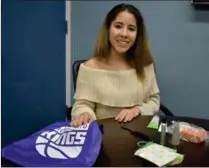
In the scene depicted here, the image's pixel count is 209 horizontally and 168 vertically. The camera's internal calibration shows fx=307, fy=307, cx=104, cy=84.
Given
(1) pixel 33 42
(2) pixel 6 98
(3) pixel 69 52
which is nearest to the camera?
(2) pixel 6 98

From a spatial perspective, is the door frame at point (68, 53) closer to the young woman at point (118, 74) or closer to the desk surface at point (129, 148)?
the young woman at point (118, 74)

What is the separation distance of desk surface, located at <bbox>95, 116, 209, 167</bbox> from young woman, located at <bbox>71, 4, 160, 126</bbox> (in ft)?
1.05

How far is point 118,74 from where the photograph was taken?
1.88 metres

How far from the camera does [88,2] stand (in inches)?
105

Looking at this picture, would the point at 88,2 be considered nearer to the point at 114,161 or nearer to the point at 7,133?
the point at 7,133

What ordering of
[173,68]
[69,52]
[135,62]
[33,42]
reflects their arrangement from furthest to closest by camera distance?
[69,52], [173,68], [33,42], [135,62]

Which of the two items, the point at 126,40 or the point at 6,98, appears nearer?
the point at 126,40

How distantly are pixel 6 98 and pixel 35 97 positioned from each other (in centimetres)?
38

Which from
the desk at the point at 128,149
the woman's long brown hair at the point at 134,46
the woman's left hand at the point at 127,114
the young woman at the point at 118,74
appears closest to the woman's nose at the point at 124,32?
the young woman at the point at 118,74

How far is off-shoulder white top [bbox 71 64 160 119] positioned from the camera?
1.83 m

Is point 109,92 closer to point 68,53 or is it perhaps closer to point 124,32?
point 124,32

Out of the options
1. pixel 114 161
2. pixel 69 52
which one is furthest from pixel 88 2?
pixel 114 161

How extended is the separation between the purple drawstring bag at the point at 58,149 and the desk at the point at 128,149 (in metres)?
0.05

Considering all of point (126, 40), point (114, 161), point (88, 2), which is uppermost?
point (88, 2)
